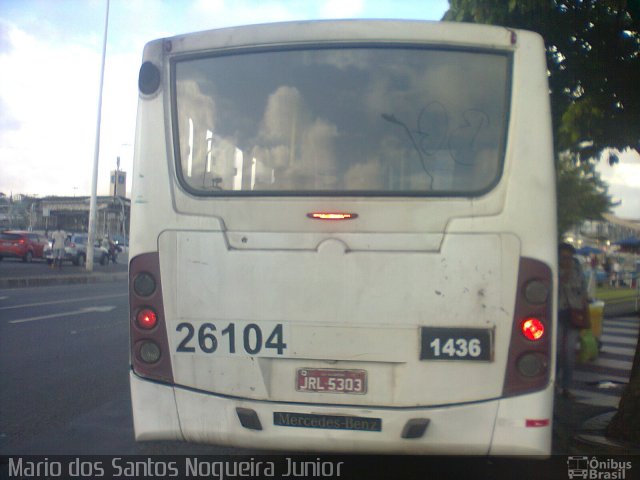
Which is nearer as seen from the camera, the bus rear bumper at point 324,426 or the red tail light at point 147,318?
the bus rear bumper at point 324,426

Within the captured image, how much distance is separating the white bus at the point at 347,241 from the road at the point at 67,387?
1.92 metres

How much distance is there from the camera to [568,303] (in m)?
7.87

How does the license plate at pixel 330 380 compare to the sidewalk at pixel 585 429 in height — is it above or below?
above

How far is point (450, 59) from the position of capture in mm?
4207

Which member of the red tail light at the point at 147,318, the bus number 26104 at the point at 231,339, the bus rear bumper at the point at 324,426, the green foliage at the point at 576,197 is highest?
the green foliage at the point at 576,197

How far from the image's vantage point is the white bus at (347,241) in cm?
398

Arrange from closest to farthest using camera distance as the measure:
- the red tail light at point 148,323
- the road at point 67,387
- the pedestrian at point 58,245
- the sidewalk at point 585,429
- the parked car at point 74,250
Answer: the red tail light at point 148,323, the sidewalk at point 585,429, the road at point 67,387, the pedestrian at point 58,245, the parked car at point 74,250

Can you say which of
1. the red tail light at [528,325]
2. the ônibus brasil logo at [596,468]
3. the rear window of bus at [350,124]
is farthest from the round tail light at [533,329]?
the ônibus brasil logo at [596,468]

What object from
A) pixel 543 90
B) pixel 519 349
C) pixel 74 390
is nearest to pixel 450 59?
pixel 543 90

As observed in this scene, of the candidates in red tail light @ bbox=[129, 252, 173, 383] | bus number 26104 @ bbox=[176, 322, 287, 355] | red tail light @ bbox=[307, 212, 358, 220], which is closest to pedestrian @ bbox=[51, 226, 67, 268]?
red tail light @ bbox=[129, 252, 173, 383]

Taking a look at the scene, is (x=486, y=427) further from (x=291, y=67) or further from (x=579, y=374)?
(x=579, y=374)

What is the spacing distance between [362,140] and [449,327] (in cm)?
117

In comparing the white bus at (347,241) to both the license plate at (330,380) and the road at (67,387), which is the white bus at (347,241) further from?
the road at (67,387)

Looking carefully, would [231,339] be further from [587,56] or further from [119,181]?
[119,181]
